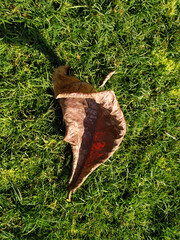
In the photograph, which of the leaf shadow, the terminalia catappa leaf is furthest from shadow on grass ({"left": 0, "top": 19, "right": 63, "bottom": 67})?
the terminalia catappa leaf

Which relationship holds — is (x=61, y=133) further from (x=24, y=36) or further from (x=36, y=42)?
(x=24, y=36)

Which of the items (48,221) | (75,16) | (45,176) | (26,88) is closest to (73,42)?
(75,16)

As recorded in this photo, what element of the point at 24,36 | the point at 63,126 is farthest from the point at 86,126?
the point at 24,36

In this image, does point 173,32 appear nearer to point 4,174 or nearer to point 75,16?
point 75,16

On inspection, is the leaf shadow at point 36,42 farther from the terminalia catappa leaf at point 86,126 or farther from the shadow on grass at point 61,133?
the terminalia catappa leaf at point 86,126

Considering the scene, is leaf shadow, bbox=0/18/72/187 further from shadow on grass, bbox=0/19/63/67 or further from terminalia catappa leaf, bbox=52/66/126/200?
terminalia catappa leaf, bbox=52/66/126/200

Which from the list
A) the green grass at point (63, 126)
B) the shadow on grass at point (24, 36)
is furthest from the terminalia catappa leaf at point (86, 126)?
the shadow on grass at point (24, 36)
